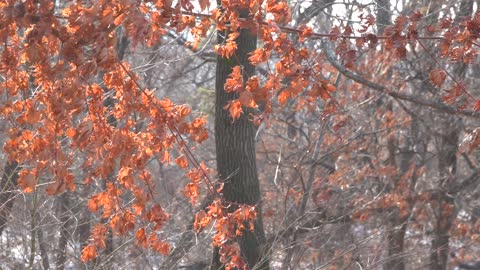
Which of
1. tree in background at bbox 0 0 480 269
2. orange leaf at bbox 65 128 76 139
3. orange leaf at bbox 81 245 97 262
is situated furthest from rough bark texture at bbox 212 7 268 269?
orange leaf at bbox 65 128 76 139

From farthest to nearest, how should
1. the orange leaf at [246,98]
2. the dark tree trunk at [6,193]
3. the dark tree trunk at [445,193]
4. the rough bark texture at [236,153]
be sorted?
the dark tree trunk at [445,193]
the rough bark texture at [236,153]
the dark tree trunk at [6,193]
the orange leaf at [246,98]

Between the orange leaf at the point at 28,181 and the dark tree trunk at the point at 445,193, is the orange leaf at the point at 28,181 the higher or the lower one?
the higher one

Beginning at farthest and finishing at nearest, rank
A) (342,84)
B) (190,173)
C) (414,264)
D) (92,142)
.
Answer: (414,264) → (342,84) → (190,173) → (92,142)

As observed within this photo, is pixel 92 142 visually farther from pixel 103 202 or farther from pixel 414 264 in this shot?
pixel 414 264

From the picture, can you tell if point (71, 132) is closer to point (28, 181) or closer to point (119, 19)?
point (28, 181)

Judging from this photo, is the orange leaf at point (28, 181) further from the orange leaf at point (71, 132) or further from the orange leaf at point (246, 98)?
the orange leaf at point (246, 98)

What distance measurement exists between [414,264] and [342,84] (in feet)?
17.7

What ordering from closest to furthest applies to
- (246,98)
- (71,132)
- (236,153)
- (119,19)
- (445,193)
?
(119,19) < (71,132) < (246,98) < (236,153) < (445,193)

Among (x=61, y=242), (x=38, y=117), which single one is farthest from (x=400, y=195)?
(x=38, y=117)

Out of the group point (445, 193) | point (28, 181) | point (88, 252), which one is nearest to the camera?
point (28, 181)

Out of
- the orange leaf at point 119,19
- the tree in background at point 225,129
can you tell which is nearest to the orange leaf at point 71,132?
the tree in background at point 225,129

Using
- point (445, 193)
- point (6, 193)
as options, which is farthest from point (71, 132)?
point (445, 193)

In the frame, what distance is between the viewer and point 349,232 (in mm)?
13086

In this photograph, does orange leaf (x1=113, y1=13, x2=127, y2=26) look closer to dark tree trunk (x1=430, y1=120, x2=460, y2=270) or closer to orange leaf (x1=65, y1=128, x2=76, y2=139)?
orange leaf (x1=65, y1=128, x2=76, y2=139)
